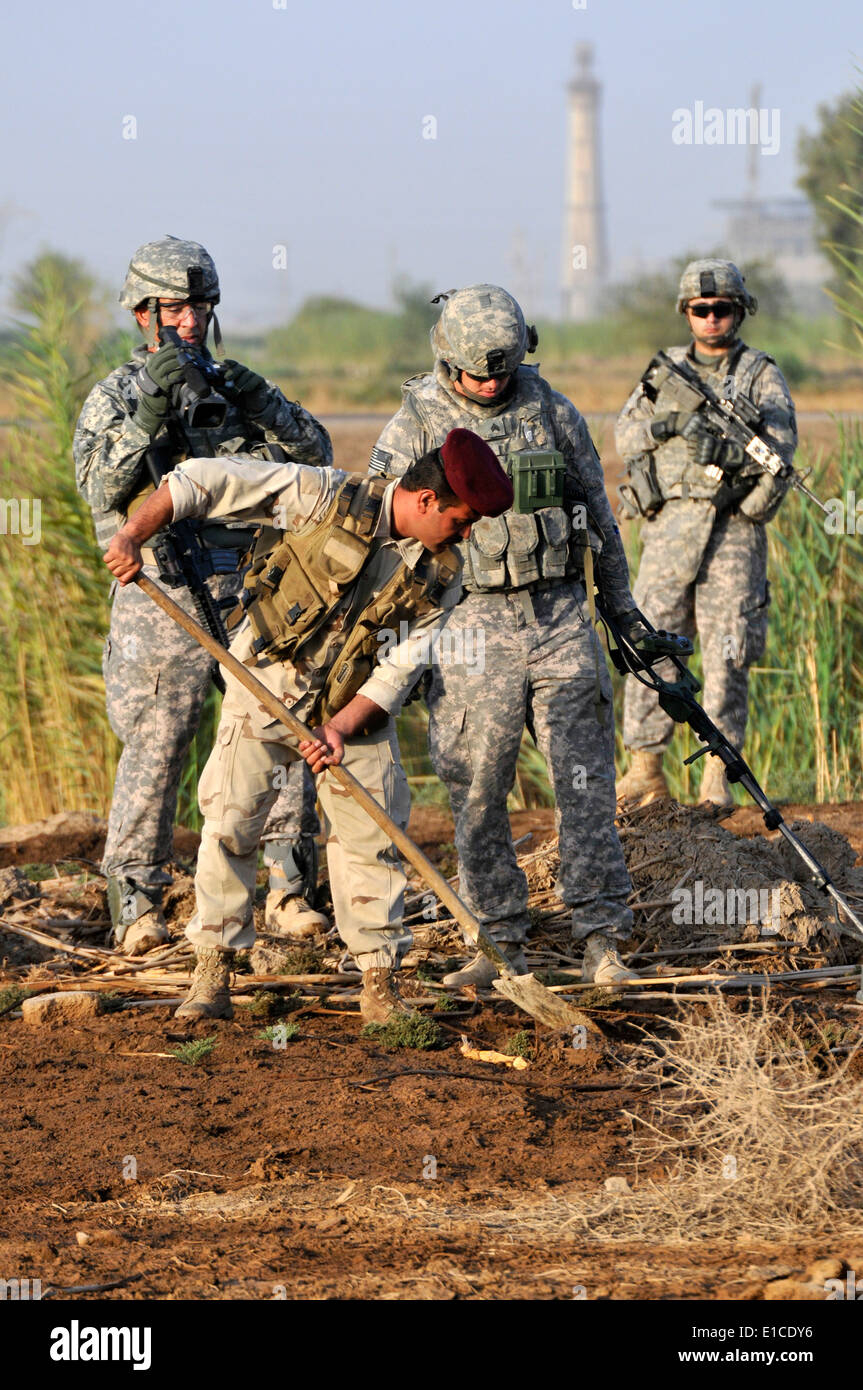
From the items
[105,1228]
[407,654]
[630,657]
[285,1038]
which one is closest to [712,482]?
[630,657]

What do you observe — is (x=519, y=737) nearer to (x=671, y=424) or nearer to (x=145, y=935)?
(x=145, y=935)

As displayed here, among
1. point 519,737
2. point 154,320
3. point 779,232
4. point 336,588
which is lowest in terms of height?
point 519,737

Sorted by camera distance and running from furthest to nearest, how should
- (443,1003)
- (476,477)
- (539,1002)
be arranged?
1. (443,1003)
2. (539,1002)
3. (476,477)

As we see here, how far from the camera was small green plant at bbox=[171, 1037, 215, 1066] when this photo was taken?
4711mm

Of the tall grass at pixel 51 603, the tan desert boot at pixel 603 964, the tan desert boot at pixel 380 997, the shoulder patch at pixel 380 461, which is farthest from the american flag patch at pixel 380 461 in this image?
the tall grass at pixel 51 603

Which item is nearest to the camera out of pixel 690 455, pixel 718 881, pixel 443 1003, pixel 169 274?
pixel 443 1003

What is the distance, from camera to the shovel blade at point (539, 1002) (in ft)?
15.2

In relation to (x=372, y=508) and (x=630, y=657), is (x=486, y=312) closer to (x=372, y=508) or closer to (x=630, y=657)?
(x=372, y=508)

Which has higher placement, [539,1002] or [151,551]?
[151,551]

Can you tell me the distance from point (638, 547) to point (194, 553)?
379 cm

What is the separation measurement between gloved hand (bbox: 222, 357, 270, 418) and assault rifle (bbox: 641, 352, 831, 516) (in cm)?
208

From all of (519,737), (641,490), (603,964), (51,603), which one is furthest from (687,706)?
(51,603)

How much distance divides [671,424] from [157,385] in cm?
263

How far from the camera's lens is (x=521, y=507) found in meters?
4.97
